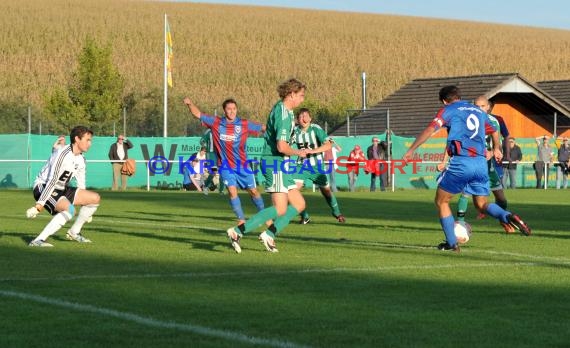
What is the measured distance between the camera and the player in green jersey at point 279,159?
1425 cm

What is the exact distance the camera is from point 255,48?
116 m

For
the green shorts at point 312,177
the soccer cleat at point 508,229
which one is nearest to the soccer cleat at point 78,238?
the green shorts at point 312,177

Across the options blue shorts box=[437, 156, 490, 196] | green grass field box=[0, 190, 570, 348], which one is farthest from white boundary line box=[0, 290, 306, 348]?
blue shorts box=[437, 156, 490, 196]

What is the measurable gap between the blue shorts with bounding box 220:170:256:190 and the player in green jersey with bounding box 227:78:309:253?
361 cm

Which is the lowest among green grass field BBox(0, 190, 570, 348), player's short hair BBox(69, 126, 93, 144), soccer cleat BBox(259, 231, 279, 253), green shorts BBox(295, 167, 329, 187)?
green grass field BBox(0, 190, 570, 348)

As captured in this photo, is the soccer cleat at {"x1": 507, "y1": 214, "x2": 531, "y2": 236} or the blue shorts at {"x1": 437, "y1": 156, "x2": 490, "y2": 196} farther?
the soccer cleat at {"x1": 507, "y1": 214, "x2": 531, "y2": 236}

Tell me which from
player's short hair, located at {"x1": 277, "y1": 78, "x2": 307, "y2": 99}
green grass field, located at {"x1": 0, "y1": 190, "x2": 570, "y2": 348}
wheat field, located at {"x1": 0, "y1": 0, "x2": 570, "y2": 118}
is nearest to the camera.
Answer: green grass field, located at {"x1": 0, "y1": 190, "x2": 570, "y2": 348}

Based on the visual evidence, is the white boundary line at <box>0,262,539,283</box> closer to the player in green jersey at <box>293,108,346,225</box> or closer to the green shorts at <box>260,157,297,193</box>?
the green shorts at <box>260,157,297,193</box>

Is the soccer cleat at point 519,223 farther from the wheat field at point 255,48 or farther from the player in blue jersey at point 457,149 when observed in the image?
the wheat field at point 255,48

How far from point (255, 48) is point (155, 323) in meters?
108

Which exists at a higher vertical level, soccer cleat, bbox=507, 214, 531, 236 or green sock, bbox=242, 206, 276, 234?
green sock, bbox=242, 206, 276, 234

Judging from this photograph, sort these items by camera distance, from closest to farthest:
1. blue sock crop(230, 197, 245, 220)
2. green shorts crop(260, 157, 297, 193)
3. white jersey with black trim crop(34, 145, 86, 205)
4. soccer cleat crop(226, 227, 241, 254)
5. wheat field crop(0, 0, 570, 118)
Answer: green shorts crop(260, 157, 297, 193)
soccer cleat crop(226, 227, 241, 254)
white jersey with black trim crop(34, 145, 86, 205)
blue sock crop(230, 197, 245, 220)
wheat field crop(0, 0, 570, 118)

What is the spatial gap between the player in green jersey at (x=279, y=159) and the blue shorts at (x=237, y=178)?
3.61 m

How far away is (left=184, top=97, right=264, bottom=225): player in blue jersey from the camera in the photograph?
18.5 m
